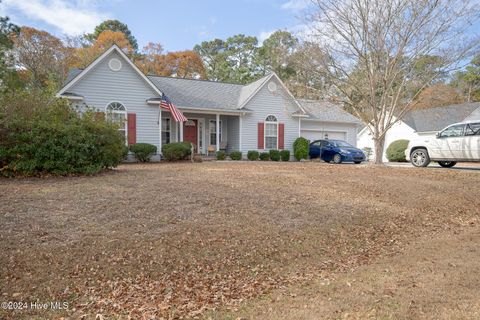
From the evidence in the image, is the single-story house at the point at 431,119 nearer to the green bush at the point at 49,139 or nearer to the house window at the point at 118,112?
the house window at the point at 118,112

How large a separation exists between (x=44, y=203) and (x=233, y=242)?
3.62m

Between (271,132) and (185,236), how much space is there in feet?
52.5

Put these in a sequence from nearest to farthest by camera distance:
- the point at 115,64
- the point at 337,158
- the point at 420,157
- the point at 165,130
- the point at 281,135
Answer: the point at 420,157
the point at 115,64
the point at 337,158
the point at 165,130
the point at 281,135

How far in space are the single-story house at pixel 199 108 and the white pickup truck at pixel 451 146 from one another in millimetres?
5439

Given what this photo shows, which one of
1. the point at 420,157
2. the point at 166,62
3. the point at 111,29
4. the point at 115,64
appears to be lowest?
the point at 420,157

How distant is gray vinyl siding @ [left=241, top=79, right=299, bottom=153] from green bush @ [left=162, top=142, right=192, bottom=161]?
4577 millimetres

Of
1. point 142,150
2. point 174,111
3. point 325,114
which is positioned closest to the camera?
point 142,150

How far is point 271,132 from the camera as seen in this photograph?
20.2m

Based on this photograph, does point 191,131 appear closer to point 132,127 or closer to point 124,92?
point 132,127

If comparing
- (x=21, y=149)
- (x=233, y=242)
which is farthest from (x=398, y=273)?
(x=21, y=149)

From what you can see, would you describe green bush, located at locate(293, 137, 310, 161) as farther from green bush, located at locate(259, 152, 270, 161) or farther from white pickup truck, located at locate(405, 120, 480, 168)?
white pickup truck, located at locate(405, 120, 480, 168)

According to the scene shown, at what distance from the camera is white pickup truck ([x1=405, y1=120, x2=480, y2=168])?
39.6ft

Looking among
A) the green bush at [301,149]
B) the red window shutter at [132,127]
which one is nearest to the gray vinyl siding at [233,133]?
the green bush at [301,149]

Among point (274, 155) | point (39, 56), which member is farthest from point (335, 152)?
point (39, 56)
